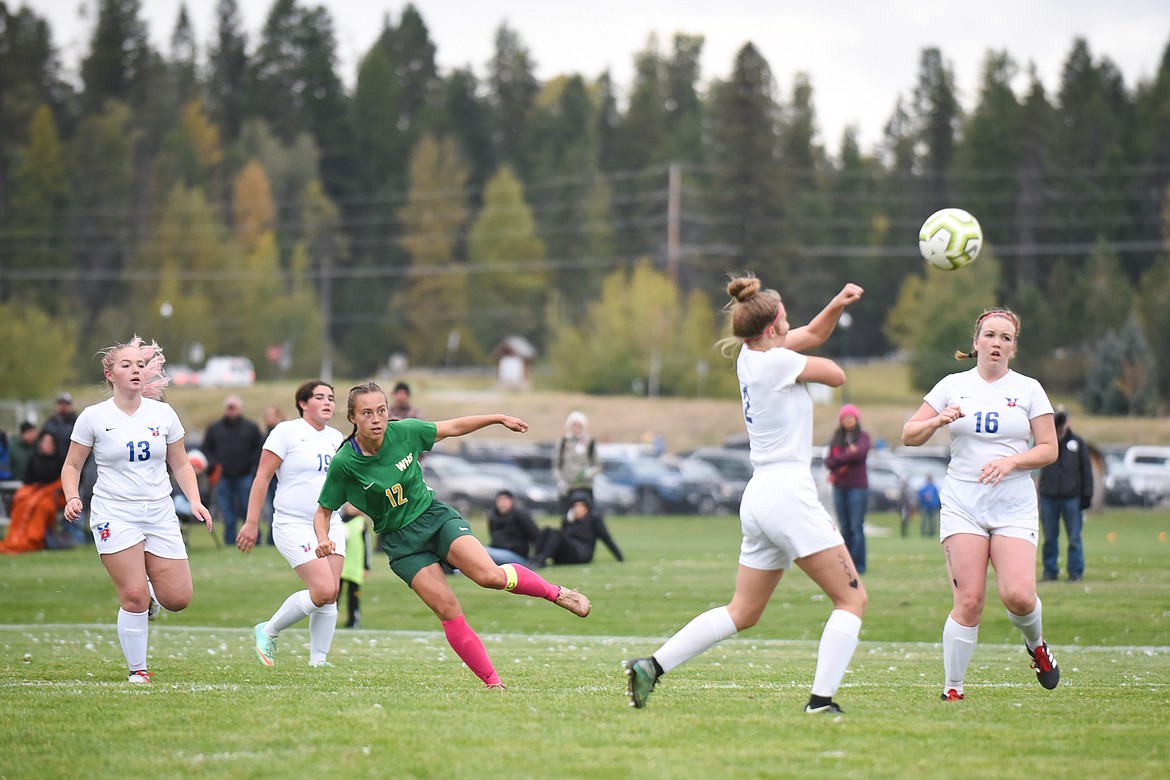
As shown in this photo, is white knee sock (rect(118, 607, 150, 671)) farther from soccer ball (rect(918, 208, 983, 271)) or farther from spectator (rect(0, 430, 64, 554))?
spectator (rect(0, 430, 64, 554))

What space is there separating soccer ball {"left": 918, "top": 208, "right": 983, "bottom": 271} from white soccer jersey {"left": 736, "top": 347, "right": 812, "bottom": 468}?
2417 mm

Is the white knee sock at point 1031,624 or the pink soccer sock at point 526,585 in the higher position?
the pink soccer sock at point 526,585

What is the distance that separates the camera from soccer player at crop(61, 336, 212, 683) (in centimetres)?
934

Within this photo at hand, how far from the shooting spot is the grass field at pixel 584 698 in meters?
6.02

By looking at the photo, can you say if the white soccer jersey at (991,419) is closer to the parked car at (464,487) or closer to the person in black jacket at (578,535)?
the person in black jacket at (578,535)

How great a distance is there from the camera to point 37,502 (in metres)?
22.9

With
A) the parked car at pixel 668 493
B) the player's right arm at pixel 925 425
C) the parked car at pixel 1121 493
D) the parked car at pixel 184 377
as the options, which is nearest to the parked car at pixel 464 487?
the parked car at pixel 668 493

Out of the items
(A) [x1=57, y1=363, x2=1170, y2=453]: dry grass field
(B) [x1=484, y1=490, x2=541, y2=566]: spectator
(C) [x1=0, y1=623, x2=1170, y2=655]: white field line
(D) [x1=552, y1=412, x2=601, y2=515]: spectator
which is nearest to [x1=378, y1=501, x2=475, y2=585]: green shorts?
(C) [x1=0, y1=623, x2=1170, y2=655]: white field line

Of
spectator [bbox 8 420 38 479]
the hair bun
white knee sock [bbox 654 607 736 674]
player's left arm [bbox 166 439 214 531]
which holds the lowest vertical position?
spectator [bbox 8 420 38 479]

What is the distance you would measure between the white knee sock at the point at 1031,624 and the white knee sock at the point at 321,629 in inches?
193

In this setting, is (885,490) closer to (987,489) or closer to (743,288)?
(987,489)

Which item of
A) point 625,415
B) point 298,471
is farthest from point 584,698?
point 625,415

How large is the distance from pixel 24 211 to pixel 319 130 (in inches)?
875

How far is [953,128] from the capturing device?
10438 cm
